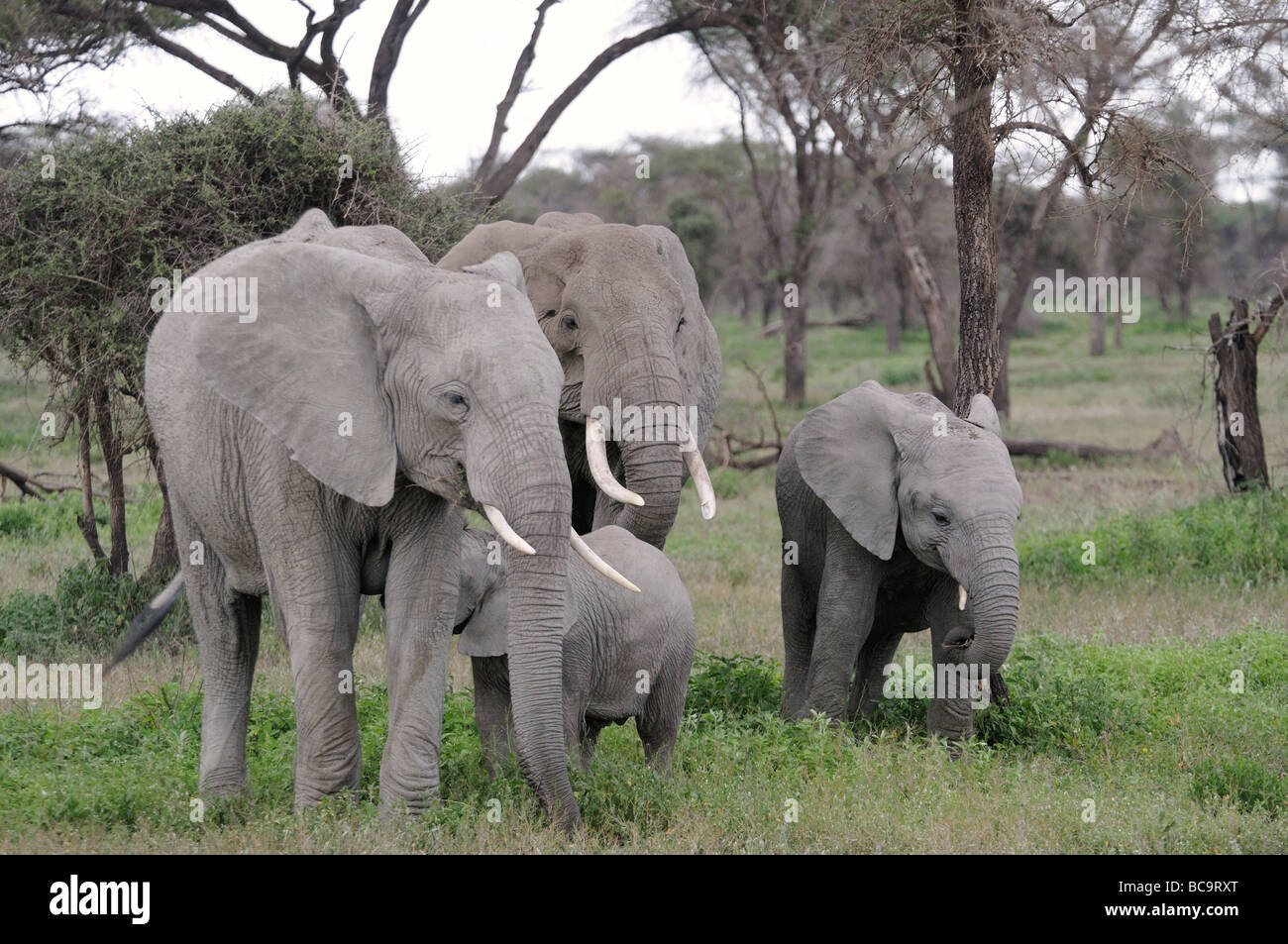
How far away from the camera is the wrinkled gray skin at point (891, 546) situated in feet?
21.8

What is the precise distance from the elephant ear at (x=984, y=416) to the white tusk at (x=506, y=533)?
336 cm

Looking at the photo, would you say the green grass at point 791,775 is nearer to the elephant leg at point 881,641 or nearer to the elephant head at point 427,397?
the elephant leg at point 881,641

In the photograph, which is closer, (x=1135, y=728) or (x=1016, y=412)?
(x=1135, y=728)

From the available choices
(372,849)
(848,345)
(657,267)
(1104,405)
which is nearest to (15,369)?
(657,267)

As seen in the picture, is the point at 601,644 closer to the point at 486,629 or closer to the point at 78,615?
the point at 486,629

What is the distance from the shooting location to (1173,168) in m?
7.84

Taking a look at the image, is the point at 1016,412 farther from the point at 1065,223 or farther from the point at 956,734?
the point at 956,734

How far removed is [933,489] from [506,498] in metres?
2.89

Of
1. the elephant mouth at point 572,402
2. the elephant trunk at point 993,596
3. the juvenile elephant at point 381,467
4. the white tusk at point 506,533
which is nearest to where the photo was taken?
the white tusk at point 506,533

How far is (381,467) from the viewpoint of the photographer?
4.81 m

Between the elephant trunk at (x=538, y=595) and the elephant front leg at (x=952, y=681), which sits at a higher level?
the elephant trunk at (x=538, y=595)

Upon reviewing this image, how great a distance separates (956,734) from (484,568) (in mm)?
2589

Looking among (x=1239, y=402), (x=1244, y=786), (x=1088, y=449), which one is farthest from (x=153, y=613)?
(x=1088, y=449)

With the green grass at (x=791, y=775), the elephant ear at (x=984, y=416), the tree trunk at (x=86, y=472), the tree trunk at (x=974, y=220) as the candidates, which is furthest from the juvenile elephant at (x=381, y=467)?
the tree trunk at (x=86, y=472)
